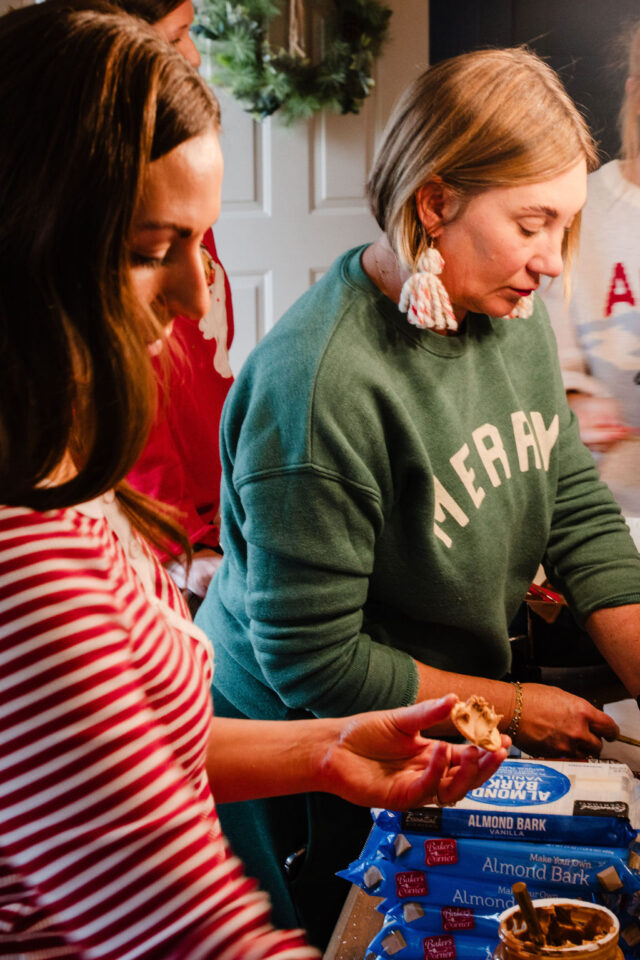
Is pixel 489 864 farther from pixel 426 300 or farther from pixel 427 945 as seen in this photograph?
pixel 426 300

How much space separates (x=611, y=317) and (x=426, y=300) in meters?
0.90

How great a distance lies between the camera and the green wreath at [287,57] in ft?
10.4

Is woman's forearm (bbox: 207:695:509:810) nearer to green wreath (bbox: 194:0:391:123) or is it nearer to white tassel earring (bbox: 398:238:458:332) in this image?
white tassel earring (bbox: 398:238:458:332)

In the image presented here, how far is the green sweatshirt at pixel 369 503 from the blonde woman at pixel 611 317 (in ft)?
2.02

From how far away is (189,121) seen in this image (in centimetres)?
61

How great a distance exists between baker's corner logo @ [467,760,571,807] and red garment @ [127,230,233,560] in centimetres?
94

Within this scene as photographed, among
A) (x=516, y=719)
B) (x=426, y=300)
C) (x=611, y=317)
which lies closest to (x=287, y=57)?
(x=611, y=317)

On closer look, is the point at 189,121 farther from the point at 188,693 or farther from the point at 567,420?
the point at 567,420

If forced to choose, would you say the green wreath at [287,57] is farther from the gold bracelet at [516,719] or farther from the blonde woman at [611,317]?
the gold bracelet at [516,719]

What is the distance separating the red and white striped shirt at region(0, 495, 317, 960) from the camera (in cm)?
48

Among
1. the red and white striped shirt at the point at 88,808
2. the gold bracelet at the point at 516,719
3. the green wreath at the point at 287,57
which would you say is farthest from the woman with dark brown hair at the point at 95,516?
the green wreath at the point at 287,57

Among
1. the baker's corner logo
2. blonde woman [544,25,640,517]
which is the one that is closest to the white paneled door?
blonde woman [544,25,640,517]

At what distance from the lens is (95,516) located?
63 centimetres

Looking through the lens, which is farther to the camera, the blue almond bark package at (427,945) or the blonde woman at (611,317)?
the blonde woman at (611,317)
